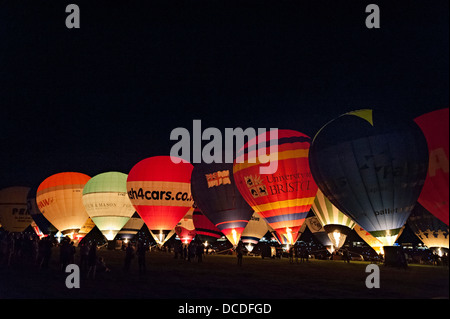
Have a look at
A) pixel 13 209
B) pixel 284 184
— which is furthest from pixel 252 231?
pixel 13 209

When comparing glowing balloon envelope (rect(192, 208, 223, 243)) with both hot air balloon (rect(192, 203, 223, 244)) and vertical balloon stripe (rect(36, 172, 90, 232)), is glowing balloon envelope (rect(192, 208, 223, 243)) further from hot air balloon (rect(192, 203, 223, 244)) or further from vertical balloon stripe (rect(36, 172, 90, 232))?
vertical balloon stripe (rect(36, 172, 90, 232))

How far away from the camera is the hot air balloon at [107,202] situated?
1373 inches

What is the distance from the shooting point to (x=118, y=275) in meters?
15.2

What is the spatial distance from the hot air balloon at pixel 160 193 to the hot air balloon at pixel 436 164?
709 inches

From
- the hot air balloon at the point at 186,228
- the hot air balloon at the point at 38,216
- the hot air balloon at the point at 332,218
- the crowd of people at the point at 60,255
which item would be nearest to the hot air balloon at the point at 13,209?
the hot air balloon at the point at 38,216

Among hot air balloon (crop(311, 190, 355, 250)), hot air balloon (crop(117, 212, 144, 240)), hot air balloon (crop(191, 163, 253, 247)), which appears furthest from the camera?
hot air balloon (crop(117, 212, 144, 240))

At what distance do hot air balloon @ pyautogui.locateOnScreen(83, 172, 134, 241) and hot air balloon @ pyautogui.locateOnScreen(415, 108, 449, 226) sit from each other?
24.4m

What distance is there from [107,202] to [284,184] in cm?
1711

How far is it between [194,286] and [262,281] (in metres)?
2.56

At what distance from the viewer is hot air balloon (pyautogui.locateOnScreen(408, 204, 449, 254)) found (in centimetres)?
2427

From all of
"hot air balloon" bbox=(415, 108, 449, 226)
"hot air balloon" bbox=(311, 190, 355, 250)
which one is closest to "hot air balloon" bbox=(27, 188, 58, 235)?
"hot air balloon" bbox=(311, 190, 355, 250)

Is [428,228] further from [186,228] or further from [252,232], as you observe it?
[186,228]

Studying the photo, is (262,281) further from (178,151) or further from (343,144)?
(178,151)

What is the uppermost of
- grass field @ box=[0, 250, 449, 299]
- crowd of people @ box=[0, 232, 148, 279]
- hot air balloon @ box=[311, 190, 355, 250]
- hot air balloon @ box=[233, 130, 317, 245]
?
hot air balloon @ box=[233, 130, 317, 245]
